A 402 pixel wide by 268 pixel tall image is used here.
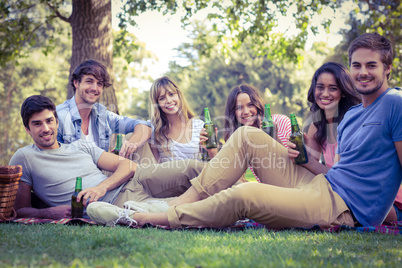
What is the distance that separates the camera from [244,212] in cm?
335

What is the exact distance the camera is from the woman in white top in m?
5.63

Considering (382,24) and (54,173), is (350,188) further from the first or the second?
(382,24)

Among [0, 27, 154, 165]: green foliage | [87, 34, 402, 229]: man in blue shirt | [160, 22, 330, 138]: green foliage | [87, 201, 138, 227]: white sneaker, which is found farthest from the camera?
[160, 22, 330, 138]: green foliage

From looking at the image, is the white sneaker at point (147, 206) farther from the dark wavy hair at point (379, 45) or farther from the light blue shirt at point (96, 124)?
the dark wavy hair at point (379, 45)

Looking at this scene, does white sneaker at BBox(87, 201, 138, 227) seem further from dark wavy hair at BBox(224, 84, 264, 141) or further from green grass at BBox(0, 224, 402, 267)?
dark wavy hair at BBox(224, 84, 264, 141)

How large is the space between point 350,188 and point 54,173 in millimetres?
3092

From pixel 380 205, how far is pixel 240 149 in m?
1.33

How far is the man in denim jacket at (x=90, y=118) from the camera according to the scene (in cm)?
548

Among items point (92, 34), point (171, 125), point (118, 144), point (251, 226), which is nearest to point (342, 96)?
point (251, 226)

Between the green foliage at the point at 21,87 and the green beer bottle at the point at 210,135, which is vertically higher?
the green foliage at the point at 21,87

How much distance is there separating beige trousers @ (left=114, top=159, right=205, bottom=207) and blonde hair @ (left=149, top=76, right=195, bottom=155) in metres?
1.00

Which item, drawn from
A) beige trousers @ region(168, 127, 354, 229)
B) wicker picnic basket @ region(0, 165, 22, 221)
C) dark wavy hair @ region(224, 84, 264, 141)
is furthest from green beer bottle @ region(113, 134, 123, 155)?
beige trousers @ region(168, 127, 354, 229)

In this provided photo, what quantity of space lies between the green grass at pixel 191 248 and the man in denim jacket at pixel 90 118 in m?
2.12

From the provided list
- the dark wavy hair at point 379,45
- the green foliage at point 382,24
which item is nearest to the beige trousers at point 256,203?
the dark wavy hair at point 379,45
